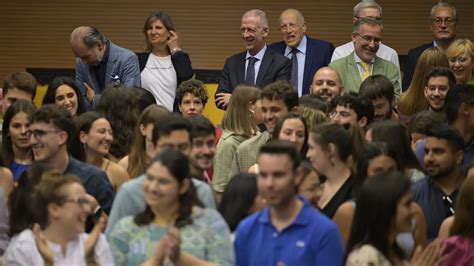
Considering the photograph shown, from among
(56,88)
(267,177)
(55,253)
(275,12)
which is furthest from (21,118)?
(275,12)

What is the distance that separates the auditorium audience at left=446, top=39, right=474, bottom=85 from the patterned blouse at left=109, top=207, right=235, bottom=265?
5615mm

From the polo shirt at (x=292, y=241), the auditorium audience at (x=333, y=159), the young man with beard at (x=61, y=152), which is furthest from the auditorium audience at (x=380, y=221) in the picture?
the young man with beard at (x=61, y=152)

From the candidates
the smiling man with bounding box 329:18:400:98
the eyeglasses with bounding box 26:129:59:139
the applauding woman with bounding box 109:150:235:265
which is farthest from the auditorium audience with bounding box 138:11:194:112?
the applauding woman with bounding box 109:150:235:265

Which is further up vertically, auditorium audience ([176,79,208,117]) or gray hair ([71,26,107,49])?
gray hair ([71,26,107,49])

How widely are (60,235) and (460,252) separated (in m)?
2.48

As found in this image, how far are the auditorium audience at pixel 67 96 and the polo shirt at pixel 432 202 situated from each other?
3.34 meters

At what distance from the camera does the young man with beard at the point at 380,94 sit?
12.4 meters

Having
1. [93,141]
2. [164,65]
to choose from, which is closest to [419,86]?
[164,65]

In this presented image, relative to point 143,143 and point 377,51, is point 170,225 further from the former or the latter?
point 377,51

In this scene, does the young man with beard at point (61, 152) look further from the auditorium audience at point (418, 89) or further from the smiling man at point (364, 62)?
the smiling man at point (364, 62)

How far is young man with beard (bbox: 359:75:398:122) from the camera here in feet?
40.5

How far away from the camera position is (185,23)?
708 inches

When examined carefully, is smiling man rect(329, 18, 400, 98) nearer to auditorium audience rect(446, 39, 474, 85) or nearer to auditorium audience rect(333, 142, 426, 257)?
auditorium audience rect(446, 39, 474, 85)

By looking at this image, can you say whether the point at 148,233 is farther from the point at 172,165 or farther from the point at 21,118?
the point at 21,118
